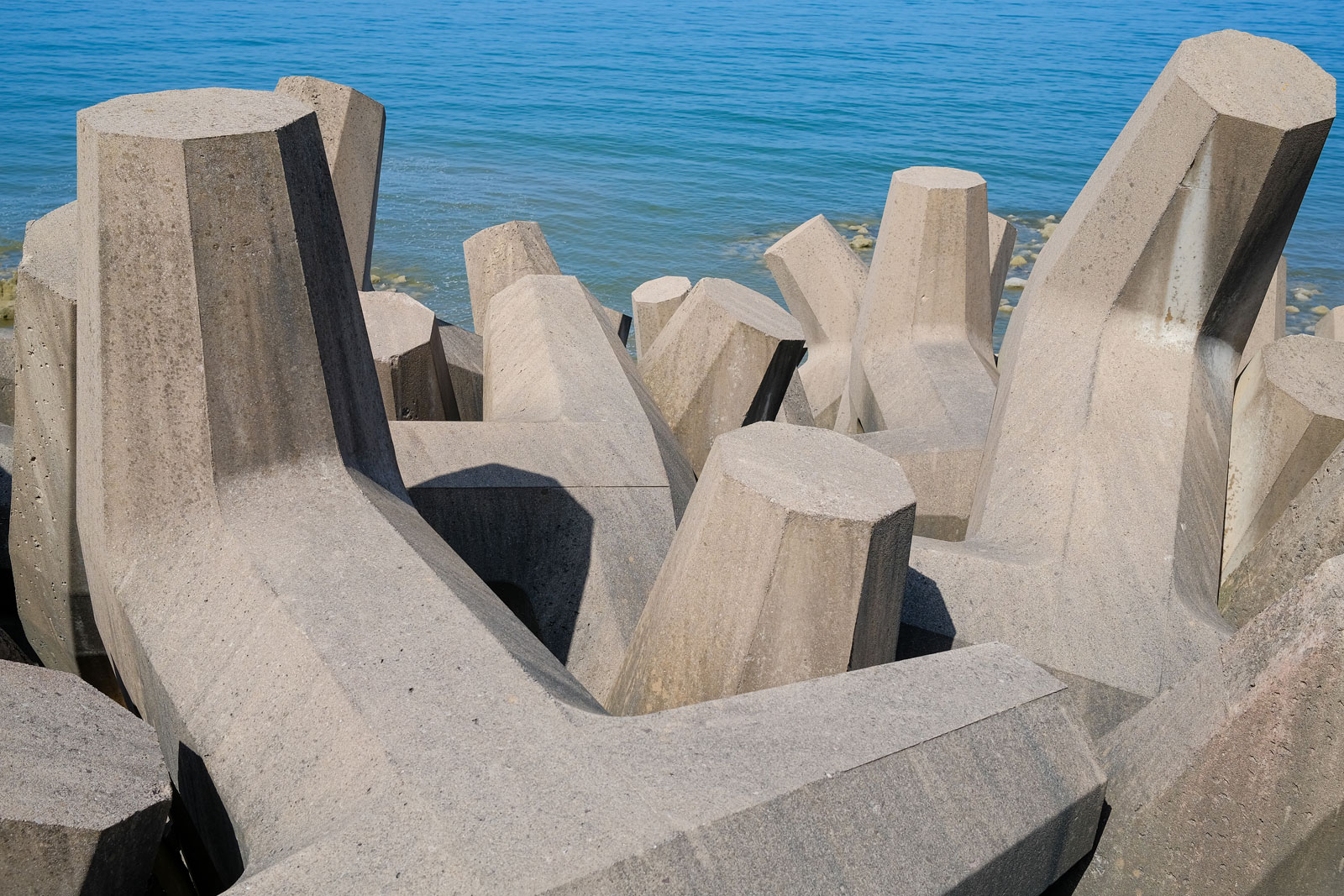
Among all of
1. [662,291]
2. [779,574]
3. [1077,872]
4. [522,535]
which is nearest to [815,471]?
[779,574]

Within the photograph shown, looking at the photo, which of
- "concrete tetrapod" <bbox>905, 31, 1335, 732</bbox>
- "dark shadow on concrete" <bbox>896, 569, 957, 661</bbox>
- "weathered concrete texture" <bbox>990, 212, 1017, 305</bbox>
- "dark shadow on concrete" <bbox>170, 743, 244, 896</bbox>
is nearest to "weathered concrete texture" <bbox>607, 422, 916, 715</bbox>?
"dark shadow on concrete" <bbox>896, 569, 957, 661</bbox>

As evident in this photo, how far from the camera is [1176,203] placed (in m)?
3.67

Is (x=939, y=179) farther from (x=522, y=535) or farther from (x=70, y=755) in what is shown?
(x=70, y=755)

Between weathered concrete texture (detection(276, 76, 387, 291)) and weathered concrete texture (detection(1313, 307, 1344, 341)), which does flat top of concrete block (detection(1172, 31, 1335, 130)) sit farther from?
weathered concrete texture (detection(276, 76, 387, 291))

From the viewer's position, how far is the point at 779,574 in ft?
8.09

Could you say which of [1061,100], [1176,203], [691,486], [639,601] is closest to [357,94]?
[691,486]

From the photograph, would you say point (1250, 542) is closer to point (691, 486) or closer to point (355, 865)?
point (691, 486)

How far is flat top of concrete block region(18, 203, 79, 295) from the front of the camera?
2.78 meters

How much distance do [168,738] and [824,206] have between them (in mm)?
16518

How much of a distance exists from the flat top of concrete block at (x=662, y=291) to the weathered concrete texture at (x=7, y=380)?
2850mm

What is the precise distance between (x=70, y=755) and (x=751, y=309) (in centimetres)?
328

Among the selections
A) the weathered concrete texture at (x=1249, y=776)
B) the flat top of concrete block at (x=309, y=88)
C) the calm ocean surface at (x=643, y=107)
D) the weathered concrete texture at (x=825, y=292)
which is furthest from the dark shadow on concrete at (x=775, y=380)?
the calm ocean surface at (x=643, y=107)

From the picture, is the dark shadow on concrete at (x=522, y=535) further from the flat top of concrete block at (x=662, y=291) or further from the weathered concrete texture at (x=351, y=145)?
the flat top of concrete block at (x=662, y=291)

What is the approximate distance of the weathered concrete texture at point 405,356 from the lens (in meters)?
4.24
